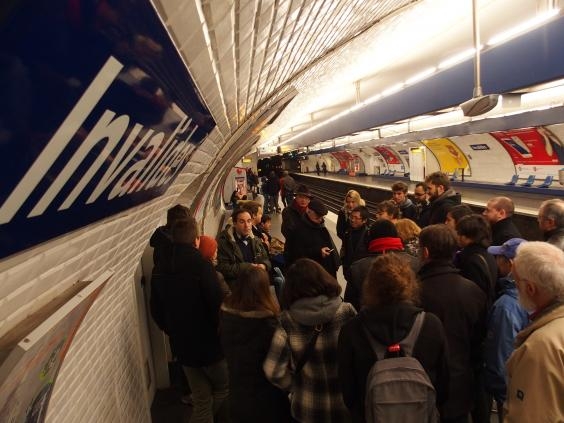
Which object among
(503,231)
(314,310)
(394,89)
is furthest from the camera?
(394,89)

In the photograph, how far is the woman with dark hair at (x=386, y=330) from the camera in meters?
1.89

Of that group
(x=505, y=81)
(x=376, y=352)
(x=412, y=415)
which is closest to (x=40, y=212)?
(x=376, y=352)

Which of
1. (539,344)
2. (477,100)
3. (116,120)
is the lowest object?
(539,344)

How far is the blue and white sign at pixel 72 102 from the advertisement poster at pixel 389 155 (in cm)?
Answer: 1466

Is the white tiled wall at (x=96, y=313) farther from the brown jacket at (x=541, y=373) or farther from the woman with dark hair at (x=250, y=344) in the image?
the brown jacket at (x=541, y=373)

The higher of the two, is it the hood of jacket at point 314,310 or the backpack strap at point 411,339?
the hood of jacket at point 314,310

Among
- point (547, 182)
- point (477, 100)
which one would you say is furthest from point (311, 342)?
point (547, 182)

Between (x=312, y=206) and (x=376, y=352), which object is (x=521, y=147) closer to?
(x=312, y=206)

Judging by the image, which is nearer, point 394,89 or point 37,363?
point 37,363

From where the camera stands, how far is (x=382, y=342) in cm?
187

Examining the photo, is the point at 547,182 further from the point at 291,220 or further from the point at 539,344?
the point at 539,344

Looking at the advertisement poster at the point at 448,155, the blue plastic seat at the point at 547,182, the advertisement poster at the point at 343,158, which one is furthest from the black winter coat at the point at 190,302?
the advertisement poster at the point at 343,158

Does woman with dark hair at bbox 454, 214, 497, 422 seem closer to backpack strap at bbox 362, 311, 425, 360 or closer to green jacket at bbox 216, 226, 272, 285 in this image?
backpack strap at bbox 362, 311, 425, 360

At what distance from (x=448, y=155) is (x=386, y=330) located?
10931mm
